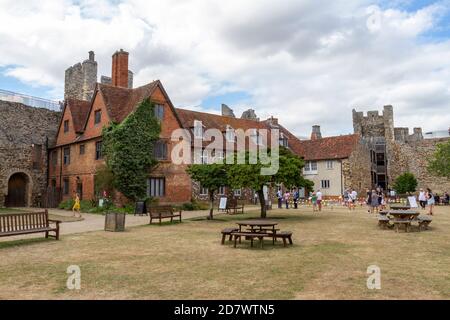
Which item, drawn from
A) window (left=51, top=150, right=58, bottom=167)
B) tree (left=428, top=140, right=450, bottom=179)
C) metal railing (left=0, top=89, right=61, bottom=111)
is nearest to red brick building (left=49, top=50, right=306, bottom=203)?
window (left=51, top=150, right=58, bottom=167)

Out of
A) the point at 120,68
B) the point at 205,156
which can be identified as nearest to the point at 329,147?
the point at 205,156

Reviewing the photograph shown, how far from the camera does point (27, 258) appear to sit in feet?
36.4

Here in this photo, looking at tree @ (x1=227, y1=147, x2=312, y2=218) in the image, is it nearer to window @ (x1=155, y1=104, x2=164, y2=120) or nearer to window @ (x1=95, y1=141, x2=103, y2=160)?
window @ (x1=155, y1=104, x2=164, y2=120)

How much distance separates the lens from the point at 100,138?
103 feet

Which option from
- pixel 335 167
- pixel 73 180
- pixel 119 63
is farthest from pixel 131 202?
pixel 335 167

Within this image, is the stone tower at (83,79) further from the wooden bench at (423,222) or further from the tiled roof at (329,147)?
the wooden bench at (423,222)

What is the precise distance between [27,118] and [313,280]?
37194 mm

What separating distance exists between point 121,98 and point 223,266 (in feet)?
84.9

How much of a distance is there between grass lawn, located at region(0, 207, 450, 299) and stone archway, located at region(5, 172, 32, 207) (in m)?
25.7

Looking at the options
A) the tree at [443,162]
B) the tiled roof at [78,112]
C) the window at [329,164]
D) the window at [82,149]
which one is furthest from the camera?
the window at [329,164]

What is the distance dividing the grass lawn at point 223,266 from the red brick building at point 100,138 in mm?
16128

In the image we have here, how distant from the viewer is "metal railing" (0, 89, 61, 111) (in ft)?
128

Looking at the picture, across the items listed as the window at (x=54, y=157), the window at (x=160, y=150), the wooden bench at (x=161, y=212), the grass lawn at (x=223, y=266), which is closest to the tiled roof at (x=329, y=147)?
the window at (x=160, y=150)

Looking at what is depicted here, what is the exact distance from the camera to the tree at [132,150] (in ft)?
95.9
